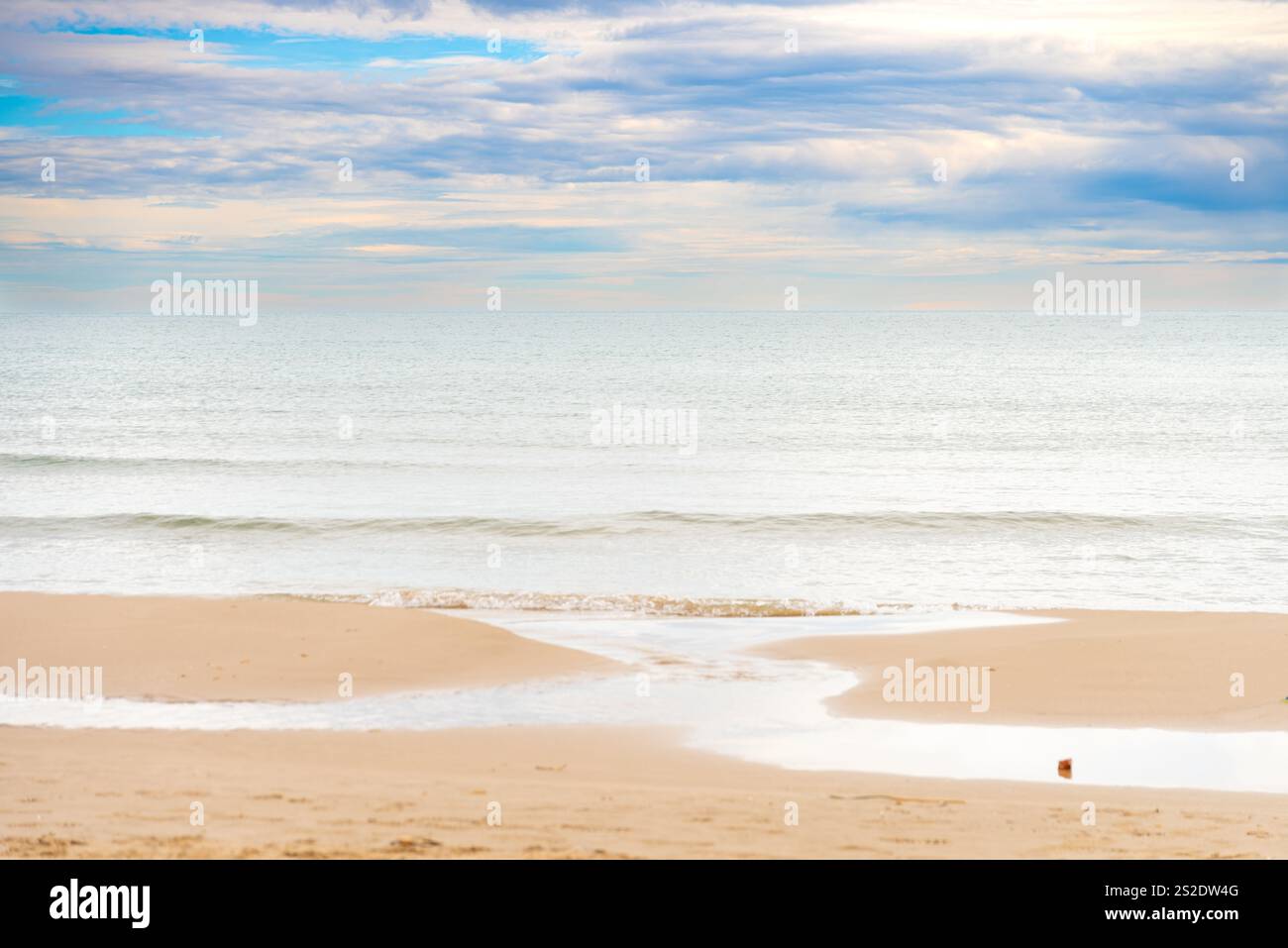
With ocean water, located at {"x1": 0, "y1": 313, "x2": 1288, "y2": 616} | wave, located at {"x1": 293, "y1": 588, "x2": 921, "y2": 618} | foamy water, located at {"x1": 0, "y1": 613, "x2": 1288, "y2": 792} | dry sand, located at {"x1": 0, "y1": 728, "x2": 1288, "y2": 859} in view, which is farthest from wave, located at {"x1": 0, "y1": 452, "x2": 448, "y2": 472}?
dry sand, located at {"x1": 0, "y1": 728, "x2": 1288, "y2": 859}

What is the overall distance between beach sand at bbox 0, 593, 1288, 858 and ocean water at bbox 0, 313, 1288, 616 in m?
5.12

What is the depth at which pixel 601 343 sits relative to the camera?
134625 millimetres

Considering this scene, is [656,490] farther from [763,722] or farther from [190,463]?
[763,722]

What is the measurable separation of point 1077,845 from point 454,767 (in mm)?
5419

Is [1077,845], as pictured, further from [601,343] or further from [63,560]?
[601,343]

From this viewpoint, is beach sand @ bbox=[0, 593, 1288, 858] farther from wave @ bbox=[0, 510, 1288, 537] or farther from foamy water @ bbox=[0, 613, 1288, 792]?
wave @ bbox=[0, 510, 1288, 537]

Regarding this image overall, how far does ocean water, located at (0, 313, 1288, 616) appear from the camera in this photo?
73.8 feet

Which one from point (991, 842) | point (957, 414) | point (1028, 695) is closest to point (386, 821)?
point (991, 842)

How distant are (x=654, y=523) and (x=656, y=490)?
465cm

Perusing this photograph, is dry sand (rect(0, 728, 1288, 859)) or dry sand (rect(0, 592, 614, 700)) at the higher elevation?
dry sand (rect(0, 592, 614, 700))

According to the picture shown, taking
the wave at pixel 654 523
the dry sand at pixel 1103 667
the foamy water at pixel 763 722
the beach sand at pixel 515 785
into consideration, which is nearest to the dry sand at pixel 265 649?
the beach sand at pixel 515 785

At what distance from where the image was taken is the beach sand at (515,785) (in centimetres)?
805

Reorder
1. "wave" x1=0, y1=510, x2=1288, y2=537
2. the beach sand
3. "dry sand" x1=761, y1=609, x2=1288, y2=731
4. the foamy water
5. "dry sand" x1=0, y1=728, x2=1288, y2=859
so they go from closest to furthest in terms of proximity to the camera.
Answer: "dry sand" x1=0, y1=728, x2=1288, y2=859
the beach sand
the foamy water
"dry sand" x1=761, y1=609, x2=1288, y2=731
"wave" x1=0, y1=510, x2=1288, y2=537

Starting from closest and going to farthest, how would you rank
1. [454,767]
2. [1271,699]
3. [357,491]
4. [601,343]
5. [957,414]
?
[454,767] → [1271,699] → [357,491] → [957,414] → [601,343]
